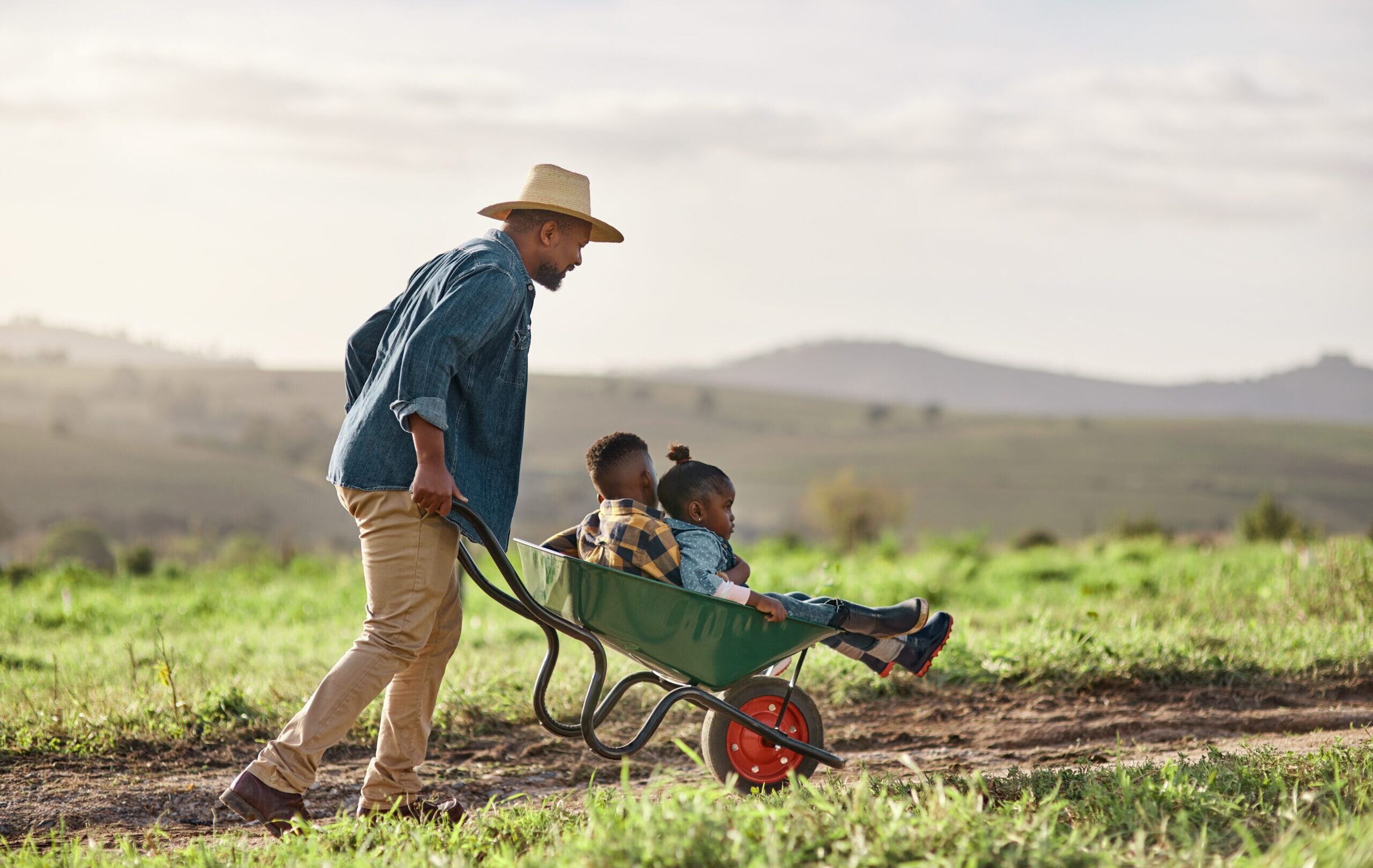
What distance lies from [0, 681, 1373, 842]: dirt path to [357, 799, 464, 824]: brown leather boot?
18.0 inches

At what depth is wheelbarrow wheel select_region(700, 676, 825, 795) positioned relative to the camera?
3.66 m

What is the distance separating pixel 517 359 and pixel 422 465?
1.60ft

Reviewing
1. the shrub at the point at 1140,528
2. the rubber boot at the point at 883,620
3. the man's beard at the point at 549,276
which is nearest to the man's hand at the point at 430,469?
the man's beard at the point at 549,276

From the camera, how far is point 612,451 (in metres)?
3.48

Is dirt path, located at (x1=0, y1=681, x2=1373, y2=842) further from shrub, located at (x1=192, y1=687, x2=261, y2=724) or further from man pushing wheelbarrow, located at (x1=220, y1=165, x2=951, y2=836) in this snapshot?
man pushing wheelbarrow, located at (x1=220, y1=165, x2=951, y2=836)

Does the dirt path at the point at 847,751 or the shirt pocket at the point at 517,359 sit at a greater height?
the shirt pocket at the point at 517,359

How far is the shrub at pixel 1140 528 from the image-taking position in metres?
15.8

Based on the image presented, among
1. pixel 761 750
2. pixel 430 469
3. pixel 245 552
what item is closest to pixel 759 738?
pixel 761 750

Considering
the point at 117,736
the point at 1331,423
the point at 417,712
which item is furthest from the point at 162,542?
the point at 1331,423

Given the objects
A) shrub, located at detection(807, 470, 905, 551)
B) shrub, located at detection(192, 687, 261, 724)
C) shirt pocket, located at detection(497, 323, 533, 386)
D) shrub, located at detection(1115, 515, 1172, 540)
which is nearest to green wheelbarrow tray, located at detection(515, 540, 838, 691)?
shirt pocket, located at detection(497, 323, 533, 386)

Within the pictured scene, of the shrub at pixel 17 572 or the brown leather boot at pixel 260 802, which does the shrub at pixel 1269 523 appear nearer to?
the brown leather boot at pixel 260 802

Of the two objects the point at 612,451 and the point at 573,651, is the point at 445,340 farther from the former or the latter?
the point at 573,651

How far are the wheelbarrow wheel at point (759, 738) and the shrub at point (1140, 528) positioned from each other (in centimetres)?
1267

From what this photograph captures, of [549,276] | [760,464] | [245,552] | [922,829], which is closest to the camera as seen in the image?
[922,829]
